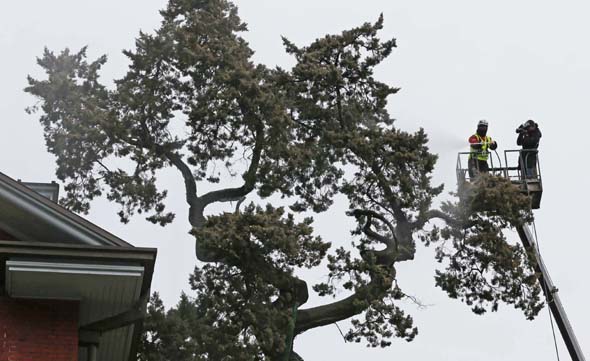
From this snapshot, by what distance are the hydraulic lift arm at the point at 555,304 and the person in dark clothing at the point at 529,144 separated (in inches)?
55.0

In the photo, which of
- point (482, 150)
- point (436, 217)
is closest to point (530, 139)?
point (482, 150)

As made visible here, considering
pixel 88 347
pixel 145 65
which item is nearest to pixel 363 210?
pixel 145 65

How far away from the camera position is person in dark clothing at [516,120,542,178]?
27109mm

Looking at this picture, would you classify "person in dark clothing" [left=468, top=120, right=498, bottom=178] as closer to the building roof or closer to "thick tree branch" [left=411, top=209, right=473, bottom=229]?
"thick tree branch" [left=411, top=209, right=473, bottom=229]

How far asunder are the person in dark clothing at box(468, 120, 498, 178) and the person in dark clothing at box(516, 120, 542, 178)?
0.85 meters

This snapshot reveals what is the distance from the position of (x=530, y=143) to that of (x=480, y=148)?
1.52 m

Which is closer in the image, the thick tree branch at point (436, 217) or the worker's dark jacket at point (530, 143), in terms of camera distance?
the thick tree branch at point (436, 217)

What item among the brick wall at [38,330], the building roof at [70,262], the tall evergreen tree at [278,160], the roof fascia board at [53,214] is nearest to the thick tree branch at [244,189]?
the tall evergreen tree at [278,160]

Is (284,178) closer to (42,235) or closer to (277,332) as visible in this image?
(277,332)

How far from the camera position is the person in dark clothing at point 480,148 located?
26.5 m

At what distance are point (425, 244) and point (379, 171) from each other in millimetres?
1895

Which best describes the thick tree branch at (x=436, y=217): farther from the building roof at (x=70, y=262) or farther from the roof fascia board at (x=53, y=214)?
the roof fascia board at (x=53, y=214)

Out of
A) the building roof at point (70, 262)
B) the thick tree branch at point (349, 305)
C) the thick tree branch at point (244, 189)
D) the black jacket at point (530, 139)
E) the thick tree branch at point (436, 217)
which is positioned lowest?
the building roof at point (70, 262)

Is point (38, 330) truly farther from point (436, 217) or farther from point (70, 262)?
point (436, 217)
